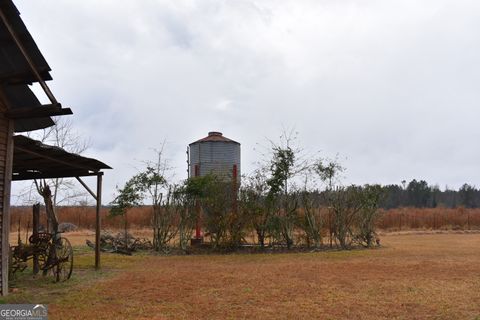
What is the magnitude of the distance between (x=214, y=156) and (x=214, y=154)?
84 mm

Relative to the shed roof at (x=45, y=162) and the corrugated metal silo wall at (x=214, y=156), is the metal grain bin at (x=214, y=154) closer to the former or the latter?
the corrugated metal silo wall at (x=214, y=156)

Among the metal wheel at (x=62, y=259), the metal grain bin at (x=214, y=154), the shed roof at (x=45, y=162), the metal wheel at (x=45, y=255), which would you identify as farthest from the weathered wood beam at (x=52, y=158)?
the metal grain bin at (x=214, y=154)

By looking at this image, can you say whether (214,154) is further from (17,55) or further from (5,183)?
(17,55)

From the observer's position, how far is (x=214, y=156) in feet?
70.2

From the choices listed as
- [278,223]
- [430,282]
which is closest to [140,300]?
[430,282]

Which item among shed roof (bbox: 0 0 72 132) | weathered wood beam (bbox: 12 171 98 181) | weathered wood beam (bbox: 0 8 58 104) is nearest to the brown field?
weathered wood beam (bbox: 12 171 98 181)

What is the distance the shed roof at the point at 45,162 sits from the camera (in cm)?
934

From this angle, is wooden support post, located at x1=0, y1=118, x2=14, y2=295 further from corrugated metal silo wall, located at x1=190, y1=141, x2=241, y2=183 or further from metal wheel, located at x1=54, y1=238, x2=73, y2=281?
corrugated metal silo wall, located at x1=190, y1=141, x2=241, y2=183

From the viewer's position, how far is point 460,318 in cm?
688

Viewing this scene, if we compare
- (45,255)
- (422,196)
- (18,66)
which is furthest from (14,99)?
(422,196)

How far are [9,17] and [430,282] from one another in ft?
29.2

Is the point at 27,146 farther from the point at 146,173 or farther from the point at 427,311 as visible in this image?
the point at 146,173

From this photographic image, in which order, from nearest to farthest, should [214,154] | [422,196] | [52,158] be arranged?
1. [52,158]
2. [214,154]
3. [422,196]

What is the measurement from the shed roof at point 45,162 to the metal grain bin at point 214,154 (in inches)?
329
